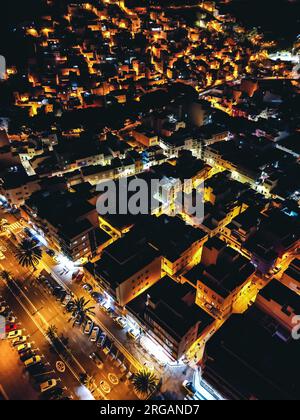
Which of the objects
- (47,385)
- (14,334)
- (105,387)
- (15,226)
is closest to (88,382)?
(105,387)

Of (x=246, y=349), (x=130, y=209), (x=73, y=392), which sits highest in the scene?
(x=130, y=209)

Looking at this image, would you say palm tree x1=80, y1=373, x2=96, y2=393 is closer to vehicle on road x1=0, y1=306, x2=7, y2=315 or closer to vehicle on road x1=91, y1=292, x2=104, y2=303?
vehicle on road x1=91, y1=292, x2=104, y2=303

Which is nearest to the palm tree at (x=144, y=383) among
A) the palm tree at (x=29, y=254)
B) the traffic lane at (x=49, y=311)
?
the traffic lane at (x=49, y=311)

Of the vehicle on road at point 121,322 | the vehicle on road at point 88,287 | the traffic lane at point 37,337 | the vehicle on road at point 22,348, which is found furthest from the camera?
the vehicle on road at point 88,287

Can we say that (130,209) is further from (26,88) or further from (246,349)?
(26,88)

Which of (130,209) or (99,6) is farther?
(99,6)

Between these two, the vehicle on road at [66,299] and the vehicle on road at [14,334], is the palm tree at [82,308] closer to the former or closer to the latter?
the vehicle on road at [66,299]

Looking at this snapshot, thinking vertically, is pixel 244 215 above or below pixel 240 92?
below

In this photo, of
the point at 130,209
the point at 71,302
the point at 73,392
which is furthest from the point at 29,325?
the point at 130,209
